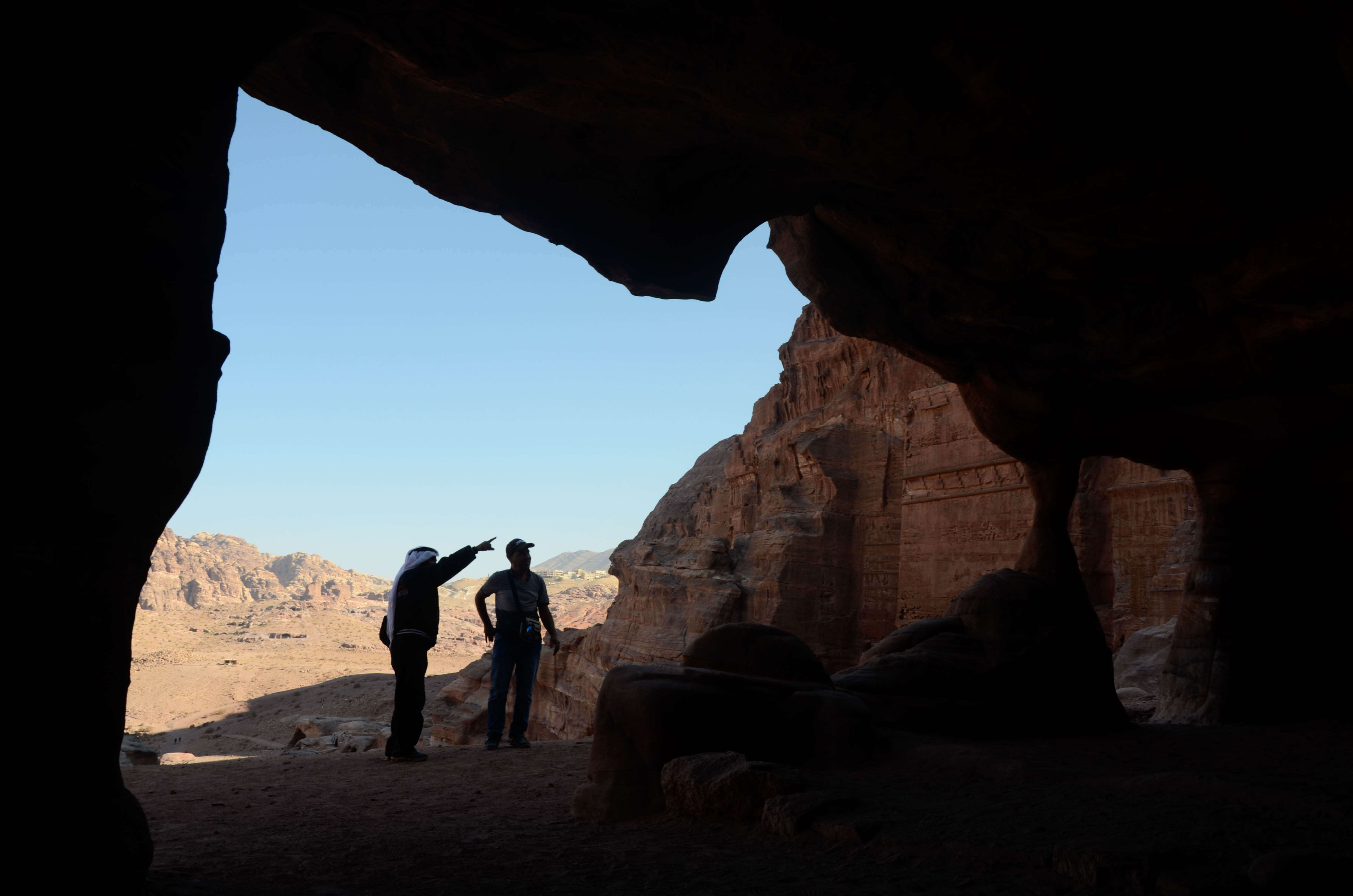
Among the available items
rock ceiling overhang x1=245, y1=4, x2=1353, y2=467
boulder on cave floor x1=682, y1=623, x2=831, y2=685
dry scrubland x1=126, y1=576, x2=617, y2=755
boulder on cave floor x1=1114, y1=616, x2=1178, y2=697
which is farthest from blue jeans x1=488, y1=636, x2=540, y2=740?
dry scrubland x1=126, y1=576, x2=617, y2=755

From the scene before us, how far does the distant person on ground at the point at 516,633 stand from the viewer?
8750mm

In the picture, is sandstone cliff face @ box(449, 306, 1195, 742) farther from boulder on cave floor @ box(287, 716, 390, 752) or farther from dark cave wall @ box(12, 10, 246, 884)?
dark cave wall @ box(12, 10, 246, 884)

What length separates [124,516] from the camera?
330 cm

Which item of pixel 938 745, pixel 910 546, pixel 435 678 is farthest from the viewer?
pixel 435 678

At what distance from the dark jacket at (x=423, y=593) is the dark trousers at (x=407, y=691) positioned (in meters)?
0.10

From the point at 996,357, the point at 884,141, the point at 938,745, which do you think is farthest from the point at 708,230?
the point at 938,745

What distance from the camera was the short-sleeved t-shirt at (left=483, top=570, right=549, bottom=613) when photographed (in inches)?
344

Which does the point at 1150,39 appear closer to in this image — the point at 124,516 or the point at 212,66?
the point at 212,66

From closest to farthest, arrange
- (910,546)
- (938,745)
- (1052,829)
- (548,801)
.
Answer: (1052,829)
(548,801)
(938,745)
(910,546)

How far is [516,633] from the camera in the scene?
878cm

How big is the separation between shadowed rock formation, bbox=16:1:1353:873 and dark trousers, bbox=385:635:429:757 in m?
3.64

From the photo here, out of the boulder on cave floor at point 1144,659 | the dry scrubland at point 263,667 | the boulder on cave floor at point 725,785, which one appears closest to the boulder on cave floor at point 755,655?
the boulder on cave floor at point 725,785

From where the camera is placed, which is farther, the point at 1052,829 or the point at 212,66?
the point at 1052,829

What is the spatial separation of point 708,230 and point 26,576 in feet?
A: 20.2
